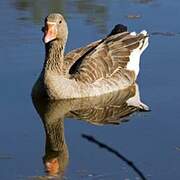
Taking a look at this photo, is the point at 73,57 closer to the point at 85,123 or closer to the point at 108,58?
the point at 108,58

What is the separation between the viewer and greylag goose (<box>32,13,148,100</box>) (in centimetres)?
879

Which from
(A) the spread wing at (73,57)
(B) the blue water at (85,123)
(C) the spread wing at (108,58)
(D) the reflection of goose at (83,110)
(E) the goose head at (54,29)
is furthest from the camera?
(A) the spread wing at (73,57)

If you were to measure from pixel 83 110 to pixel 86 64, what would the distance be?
0.95m

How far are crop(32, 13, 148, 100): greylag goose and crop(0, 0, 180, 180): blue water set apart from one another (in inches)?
8.6

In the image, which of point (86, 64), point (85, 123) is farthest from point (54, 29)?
point (85, 123)

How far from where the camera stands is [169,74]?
30.3 feet

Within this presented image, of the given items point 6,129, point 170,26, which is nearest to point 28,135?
point 6,129

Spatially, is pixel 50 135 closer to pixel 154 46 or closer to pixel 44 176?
pixel 44 176

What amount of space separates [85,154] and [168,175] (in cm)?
87

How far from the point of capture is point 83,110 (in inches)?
328

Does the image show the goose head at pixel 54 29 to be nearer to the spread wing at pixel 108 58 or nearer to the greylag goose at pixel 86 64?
the greylag goose at pixel 86 64

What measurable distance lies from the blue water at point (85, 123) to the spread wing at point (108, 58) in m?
0.27

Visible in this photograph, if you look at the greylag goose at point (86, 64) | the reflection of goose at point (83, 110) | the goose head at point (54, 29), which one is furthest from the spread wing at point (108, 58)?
the goose head at point (54, 29)

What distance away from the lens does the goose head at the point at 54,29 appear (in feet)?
28.2
